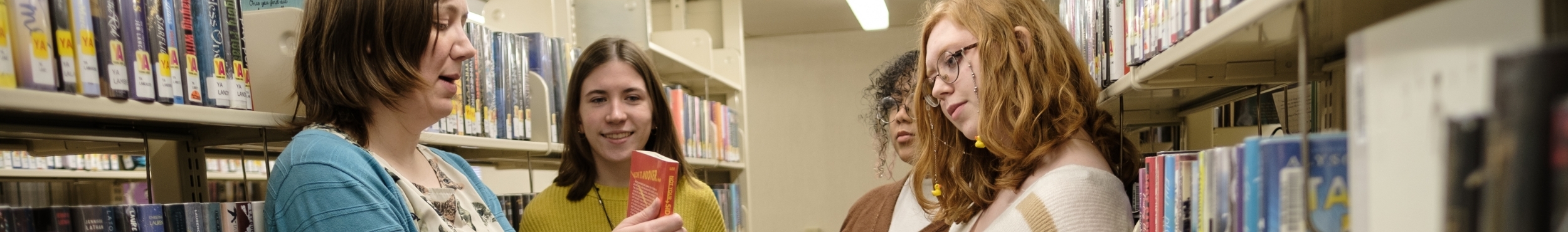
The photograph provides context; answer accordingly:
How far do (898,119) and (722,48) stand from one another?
1.33 metres

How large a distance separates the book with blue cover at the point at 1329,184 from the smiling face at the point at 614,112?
4.83 feet

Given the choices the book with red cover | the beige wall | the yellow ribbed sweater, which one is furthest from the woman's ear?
the beige wall

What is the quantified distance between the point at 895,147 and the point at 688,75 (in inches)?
40.2

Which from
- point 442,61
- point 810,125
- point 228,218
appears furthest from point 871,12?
point 228,218

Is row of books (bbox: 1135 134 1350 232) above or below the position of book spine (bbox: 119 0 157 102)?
below

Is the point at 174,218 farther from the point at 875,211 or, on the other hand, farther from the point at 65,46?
the point at 875,211

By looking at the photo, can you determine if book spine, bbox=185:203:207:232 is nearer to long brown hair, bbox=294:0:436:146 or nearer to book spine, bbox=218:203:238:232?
book spine, bbox=218:203:238:232

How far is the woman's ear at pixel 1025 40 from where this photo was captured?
4.14 feet

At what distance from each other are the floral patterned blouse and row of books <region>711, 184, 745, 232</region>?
130cm

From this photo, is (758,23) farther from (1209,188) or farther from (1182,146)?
(1209,188)

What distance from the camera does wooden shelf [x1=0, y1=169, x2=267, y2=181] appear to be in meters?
1.85

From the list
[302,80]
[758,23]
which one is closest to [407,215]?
[302,80]

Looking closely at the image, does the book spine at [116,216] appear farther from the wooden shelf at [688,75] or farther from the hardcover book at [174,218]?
the wooden shelf at [688,75]

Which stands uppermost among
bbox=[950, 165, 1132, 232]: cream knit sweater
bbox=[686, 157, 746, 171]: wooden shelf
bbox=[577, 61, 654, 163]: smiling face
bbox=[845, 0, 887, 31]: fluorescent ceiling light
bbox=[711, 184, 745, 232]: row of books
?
bbox=[845, 0, 887, 31]: fluorescent ceiling light
